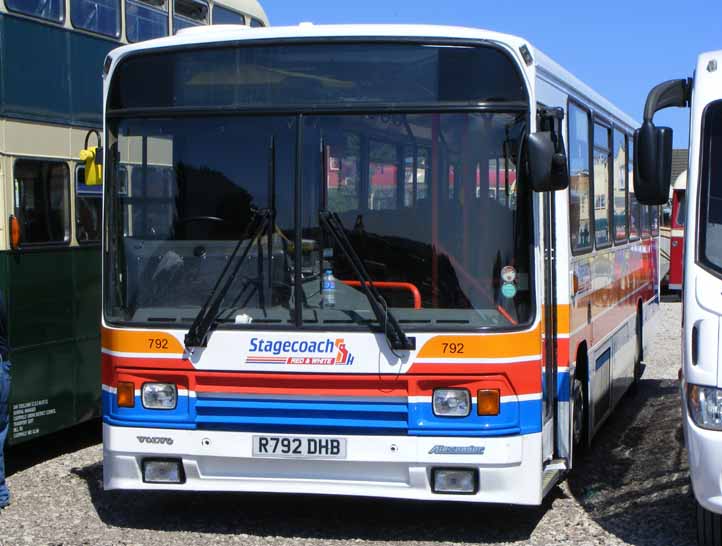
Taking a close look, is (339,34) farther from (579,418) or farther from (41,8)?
(579,418)

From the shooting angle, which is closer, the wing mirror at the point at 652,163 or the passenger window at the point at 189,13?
the wing mirror at the point at 652,163

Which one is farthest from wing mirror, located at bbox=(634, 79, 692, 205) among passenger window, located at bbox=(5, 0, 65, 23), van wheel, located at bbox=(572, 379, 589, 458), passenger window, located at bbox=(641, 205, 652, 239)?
passenger window, located at bbox=(641, 205, 652, 239)

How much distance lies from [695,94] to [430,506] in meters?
3.18

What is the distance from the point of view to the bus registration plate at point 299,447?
6.75 meters

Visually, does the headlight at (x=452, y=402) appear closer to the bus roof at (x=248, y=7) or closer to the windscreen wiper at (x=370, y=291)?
the windscreen wiper at (x=370, y=291)

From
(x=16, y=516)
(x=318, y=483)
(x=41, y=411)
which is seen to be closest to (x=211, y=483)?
(x=318, y=483)

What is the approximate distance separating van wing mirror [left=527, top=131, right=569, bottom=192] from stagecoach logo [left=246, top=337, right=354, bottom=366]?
1413 mm

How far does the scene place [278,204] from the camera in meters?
6.88

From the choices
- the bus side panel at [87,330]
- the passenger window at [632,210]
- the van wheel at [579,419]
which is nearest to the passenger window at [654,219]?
the passenger window at [632,210]

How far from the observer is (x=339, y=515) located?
25.5ft

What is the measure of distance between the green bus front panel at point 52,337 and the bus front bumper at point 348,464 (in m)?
1.94

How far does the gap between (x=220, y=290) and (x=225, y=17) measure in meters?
5.51

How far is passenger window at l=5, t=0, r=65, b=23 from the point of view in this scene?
877cm

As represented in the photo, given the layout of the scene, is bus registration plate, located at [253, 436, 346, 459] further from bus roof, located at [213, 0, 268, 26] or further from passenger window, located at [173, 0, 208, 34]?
bus roof, located at [213, 0, 268, 26]
